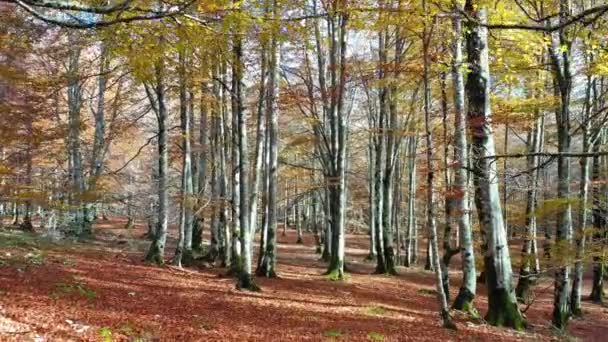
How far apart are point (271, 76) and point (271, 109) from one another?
942 mm

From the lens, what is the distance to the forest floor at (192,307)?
6348 millimetres

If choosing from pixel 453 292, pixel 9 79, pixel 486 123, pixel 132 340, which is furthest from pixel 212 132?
pixel 132 340

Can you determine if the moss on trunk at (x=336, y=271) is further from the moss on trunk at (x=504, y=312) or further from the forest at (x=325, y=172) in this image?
the moss on trunk at (x=504, y=312)

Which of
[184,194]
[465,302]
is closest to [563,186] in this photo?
[465,302]

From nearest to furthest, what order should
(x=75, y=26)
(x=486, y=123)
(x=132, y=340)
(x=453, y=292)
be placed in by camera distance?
(x=75, y=26) → (x=132, y=340) → (x=486, y=123) → (x=453, y=292)

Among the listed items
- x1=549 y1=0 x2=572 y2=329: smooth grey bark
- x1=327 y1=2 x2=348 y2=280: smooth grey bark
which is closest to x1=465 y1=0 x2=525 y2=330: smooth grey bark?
x1=549 y1=0 x2=572 y2=329: smooth grey bark

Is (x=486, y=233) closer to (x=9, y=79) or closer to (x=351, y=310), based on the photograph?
(x=351, y=310)

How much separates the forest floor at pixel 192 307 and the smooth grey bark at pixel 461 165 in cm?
69

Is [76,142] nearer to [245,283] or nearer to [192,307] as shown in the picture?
[245,283]

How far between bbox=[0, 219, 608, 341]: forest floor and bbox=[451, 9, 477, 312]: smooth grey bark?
69 cm

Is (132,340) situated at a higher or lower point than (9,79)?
lower

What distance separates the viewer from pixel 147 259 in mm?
15344

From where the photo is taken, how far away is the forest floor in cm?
635

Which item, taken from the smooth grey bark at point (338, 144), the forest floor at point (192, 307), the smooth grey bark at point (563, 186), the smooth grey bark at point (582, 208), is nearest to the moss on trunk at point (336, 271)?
the smooth grey bark at point (338, 144)
